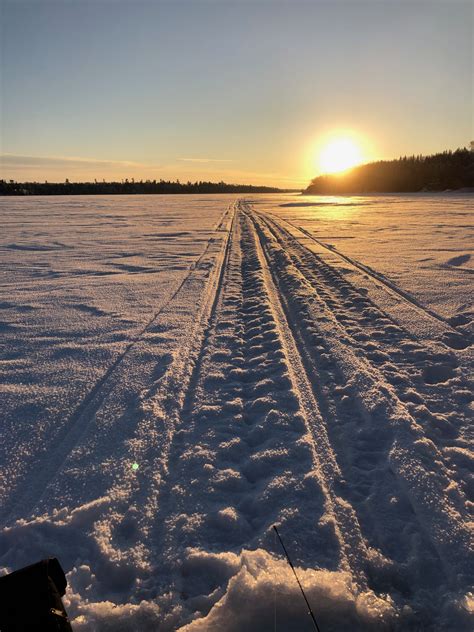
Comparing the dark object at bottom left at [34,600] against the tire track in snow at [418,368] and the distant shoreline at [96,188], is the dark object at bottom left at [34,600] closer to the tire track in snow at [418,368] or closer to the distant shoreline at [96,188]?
the tire track in snow at [418,368]

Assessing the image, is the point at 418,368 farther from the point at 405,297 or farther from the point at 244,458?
the point at 405,297

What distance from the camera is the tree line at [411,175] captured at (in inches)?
1547

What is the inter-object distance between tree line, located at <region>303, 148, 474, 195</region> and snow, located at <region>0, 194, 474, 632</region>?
4119cm

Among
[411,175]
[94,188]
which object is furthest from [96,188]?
[411,175]

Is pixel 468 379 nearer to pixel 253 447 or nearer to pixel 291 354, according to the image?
pixel 291 354

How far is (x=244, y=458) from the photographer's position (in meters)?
2.50

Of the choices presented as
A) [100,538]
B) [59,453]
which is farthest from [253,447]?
[59,453]

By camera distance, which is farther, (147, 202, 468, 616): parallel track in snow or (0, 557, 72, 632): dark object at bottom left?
(147, 202, 468, 616): parallel track in snow

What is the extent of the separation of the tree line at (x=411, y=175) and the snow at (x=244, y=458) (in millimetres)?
41191

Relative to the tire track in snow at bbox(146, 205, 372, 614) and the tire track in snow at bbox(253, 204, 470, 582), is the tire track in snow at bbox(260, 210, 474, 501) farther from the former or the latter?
the tire track in snow at bbox(146, 205, 372, 614)

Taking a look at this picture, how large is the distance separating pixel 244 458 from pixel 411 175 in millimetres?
47264

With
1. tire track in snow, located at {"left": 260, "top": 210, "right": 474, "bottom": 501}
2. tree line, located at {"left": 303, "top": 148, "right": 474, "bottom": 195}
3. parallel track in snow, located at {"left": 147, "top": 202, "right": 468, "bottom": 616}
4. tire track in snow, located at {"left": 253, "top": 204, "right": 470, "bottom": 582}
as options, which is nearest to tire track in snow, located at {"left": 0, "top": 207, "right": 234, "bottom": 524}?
parallel track in snow, located at {"left": 147, "top": 202, "right": 468, "bottom": 616}

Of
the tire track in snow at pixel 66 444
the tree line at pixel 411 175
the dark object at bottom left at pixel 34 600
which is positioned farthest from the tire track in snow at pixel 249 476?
the tree line at pixel 411 175

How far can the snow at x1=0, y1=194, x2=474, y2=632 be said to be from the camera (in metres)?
1.68
